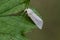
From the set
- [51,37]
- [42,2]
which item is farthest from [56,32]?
[42,2]

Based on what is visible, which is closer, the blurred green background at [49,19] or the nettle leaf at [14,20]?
the nettle leaf at [14,20]

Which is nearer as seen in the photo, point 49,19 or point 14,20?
point 14,20

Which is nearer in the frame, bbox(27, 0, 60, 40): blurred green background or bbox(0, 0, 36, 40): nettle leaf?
bbox(0, 0, 36, 40): nettle leaf
